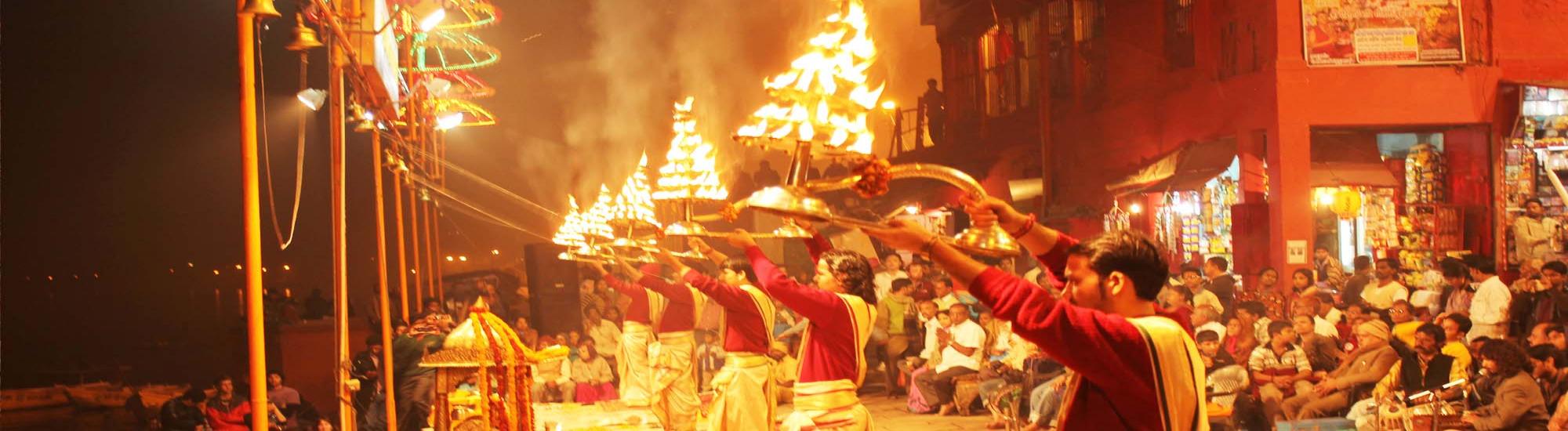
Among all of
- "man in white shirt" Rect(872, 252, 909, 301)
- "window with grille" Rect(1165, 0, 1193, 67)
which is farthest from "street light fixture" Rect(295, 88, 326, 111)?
"window with grille" Rect(1165, 0, 1193, 67)

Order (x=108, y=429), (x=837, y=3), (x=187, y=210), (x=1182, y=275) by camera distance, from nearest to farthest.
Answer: (x=837, y=3) → (x=108, y=429) → (x=1182, y=275) → (x=187, y=210)

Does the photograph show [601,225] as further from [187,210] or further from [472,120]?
[472,120]

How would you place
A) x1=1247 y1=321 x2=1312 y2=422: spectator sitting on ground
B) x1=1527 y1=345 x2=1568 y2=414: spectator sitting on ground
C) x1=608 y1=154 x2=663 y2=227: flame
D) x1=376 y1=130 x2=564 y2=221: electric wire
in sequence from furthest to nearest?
x1=376 y1=130 x2=564 y2=221: electric wire < x1=608 y1=154 x2=663 y2=227: flame < x1=1247 y1=321 x2=1312 y2=422: spectator sitting on ground < x1=1527 y1=345 x2=1568 y2=414: spectator sitting on ground

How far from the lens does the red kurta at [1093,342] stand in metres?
3.22

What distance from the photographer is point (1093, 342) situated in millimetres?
3254

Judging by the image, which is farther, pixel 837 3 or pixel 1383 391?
pixel 1383 391

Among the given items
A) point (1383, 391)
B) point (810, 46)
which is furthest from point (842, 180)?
point (1383, 391)

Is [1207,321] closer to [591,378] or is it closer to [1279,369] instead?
[1279,369]

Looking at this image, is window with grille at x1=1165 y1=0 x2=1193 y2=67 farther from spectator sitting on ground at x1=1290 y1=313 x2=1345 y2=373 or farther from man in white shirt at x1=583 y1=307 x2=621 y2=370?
man in white shirt at x1=583 y1=307 x2=621 y2=370

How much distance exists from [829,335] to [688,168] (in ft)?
4.04

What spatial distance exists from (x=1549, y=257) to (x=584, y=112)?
13187 millimetres

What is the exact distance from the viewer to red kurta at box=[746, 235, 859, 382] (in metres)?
6.27

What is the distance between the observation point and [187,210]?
13.1 metres

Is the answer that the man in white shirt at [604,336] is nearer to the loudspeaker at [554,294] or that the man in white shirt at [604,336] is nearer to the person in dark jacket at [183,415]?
the loudspeaker at [554,294]
